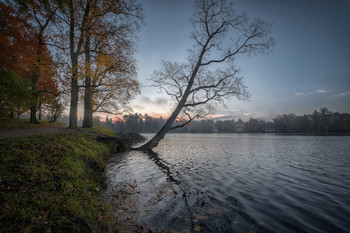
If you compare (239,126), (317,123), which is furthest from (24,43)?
(239,126)

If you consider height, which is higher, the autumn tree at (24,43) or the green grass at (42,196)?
the autumn tree at (24,43)

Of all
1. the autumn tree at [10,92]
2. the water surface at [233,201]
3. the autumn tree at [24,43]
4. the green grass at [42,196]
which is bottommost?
the water surface at [233,201]

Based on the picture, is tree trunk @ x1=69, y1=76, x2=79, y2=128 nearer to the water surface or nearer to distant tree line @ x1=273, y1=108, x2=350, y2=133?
the water surface

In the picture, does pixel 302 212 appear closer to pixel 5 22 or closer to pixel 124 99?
pixel 124 99

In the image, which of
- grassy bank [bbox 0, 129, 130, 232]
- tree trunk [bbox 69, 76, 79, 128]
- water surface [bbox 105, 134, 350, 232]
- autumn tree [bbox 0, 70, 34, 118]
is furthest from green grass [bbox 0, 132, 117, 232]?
tree trunk [bbox 69, 76, 79, 128]

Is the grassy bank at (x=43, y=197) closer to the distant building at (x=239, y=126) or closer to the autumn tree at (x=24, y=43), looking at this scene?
the autumn tree at (x=24, y=43)

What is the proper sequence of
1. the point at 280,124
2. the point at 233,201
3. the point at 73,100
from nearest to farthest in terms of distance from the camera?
the point at 233,201 → the point at 73,100 → the point at 280,124

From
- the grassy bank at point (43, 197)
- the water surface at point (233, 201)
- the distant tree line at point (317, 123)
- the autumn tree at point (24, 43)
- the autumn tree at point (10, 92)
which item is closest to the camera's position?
the grassy bank at point (43, 197)

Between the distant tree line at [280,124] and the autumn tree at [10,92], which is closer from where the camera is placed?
the autumn tree at [10,92]

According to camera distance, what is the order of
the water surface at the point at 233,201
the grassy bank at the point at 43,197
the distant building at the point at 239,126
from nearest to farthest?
the grassy bank at the point at 43,197 < the water surface at the point at 233,201 < the distant building at the point at 239,126

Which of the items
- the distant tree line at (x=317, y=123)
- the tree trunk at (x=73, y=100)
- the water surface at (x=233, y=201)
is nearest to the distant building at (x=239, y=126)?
the distant tree line at (x=317, y=123)

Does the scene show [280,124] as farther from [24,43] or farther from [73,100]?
[24,43]

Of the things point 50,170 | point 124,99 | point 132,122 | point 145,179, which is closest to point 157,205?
point 145,179

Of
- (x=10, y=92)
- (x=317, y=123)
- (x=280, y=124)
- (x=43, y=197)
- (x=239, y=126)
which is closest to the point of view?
(x=43, y=197)
